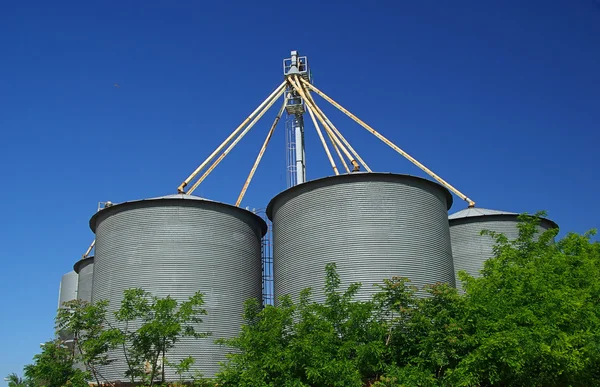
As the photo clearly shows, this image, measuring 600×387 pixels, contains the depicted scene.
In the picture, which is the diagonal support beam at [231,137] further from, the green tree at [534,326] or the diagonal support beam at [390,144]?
the green tree at [534,326]

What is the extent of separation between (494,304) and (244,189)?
952 inches

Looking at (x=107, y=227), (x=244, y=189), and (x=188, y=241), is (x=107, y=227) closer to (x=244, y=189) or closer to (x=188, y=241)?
(x=188, y=241)

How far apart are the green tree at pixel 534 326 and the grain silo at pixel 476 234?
11.0 m

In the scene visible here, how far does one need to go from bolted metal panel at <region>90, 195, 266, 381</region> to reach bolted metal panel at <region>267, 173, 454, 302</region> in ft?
9.68

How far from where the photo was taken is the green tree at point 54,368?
28.1 meters

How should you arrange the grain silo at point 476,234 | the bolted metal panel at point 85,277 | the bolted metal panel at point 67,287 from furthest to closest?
the bolted metal panel at point 67,287 → the bolted metal panel at point 85,277 → the grain silo at point 476,234

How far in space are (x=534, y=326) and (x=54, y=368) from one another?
2057 cm

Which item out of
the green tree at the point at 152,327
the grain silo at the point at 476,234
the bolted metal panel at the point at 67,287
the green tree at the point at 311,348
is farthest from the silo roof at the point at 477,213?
the bolted metal panel at the point at 67,287

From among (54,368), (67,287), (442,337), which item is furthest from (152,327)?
(67,287)

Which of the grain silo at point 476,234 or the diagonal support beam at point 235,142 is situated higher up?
the diagonal support beam at point 235,142

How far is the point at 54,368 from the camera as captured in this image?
28266mm

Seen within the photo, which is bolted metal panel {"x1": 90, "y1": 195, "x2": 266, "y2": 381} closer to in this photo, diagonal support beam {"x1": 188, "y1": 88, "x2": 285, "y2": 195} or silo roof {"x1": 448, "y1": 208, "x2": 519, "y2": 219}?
diagonal support beam {"x1": 188, "y1": 88, "x2": 285, "y2": 195}

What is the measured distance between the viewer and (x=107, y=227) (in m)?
38.6

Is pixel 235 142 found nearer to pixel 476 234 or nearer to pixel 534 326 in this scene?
pixel 476 234
